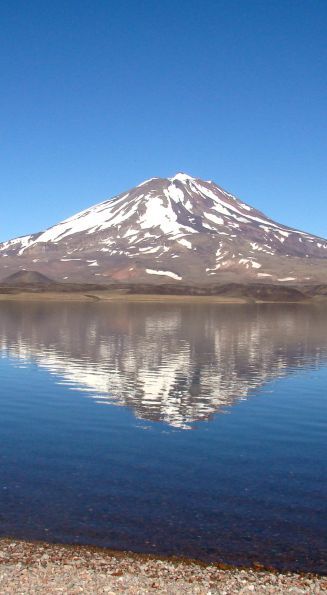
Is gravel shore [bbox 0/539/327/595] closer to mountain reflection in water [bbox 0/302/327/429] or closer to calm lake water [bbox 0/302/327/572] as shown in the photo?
calm lake water [bbox 0/302/327/572]

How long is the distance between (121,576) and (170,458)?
8981mm

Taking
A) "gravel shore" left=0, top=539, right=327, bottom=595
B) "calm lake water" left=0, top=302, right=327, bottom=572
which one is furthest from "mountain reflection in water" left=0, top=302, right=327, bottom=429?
"gravel shore" left=0, top=539, right=327, bottom=595

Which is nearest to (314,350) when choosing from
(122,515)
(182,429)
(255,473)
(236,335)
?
(236,335)

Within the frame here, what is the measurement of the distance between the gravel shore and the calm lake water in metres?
0.70

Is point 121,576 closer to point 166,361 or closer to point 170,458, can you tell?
point 170,458

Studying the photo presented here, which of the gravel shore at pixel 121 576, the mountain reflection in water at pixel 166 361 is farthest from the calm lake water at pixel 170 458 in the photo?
the gravel shore at pixel 121 576

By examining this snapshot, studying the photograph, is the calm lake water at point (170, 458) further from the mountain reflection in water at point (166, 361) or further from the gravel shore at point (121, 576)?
the gravel shore at point (121, 576)

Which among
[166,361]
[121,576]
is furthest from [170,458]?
[166,361]

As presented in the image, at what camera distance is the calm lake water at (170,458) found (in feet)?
48.9

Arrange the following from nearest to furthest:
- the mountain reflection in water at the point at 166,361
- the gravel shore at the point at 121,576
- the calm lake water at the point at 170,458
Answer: the gravel shore at the point at 121,576, the calm lake water at the point at 170,458, the mountain reflection in water at the point at 166,361

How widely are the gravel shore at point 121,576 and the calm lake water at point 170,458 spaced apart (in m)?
0.70

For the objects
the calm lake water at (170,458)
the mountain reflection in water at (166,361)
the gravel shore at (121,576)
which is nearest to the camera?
the gravel shore at (121,576)

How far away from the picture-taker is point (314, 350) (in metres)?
59.0

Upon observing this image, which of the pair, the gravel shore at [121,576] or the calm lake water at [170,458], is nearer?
the gravel shore at [121,576]
